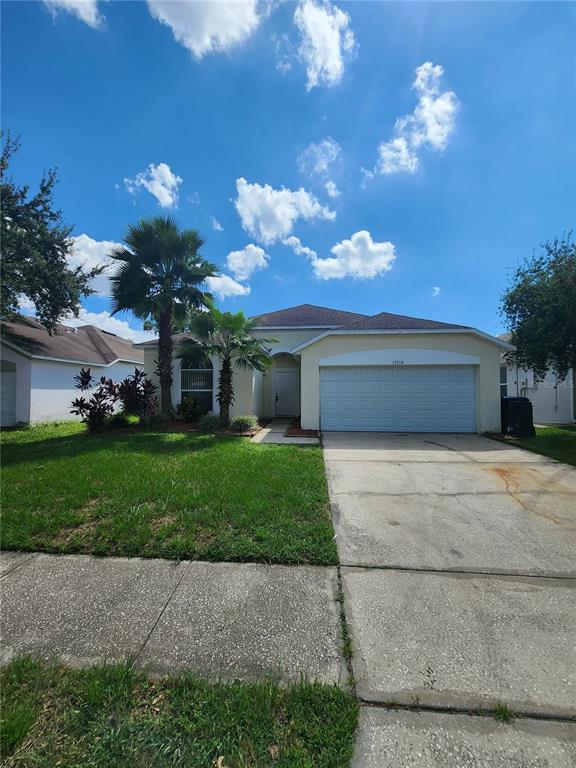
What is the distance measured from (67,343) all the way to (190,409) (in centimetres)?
900

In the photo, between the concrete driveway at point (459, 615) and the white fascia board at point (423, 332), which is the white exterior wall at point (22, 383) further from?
the concrete driveway at point (459, 615)

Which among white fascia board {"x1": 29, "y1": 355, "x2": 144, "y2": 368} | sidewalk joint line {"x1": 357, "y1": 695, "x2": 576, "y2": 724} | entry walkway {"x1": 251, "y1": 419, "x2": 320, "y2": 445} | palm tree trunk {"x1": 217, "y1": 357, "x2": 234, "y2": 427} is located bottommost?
sidewalk joint line {"x1": 357, "y1": 695, "x2": 576, "y2": 724}

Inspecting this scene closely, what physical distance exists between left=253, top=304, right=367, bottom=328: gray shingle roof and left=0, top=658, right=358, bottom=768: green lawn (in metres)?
15.1

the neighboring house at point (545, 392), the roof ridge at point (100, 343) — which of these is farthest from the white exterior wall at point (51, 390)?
the neighboring house at point (545, 392)

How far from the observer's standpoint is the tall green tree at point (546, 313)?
947cm

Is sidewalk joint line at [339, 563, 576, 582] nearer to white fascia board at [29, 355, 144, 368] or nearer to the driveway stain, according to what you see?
the driveway stain

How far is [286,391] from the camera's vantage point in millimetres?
16125

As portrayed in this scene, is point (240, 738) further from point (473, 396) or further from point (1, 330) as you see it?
point (1, 330)

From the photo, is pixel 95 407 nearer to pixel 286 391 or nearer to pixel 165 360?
pixel 165 360

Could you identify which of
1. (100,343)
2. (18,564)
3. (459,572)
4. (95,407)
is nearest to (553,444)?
(459,572)

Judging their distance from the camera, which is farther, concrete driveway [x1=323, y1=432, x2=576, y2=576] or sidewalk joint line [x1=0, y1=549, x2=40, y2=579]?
concrete driveway [x1=323, y1=432, x2=576, y2=576]

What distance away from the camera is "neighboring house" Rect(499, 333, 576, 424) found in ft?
51.0

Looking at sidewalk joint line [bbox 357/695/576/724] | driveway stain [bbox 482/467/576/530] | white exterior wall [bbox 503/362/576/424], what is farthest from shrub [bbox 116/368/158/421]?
white exterior wall [bbox 503/362/576/424]

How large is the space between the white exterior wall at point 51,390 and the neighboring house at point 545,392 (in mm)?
19995
